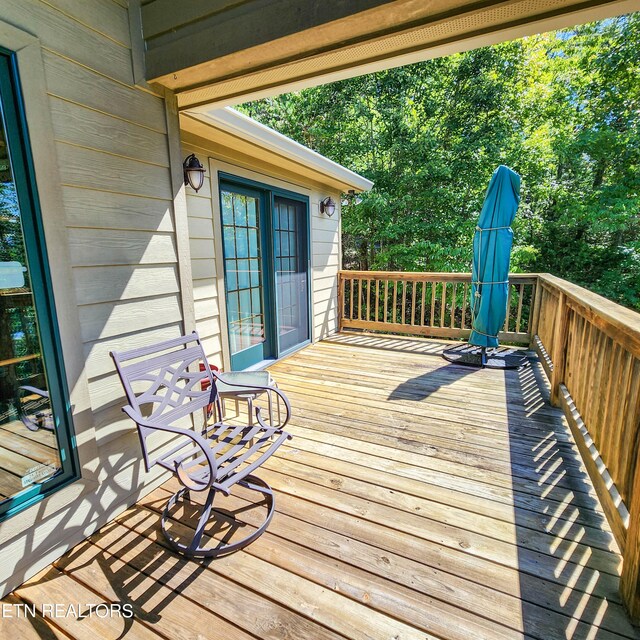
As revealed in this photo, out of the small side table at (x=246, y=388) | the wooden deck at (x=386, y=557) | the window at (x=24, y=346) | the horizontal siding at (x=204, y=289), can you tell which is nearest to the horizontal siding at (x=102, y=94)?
the window at (x=24, y=346)

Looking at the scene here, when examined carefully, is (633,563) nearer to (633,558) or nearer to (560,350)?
(633,558)

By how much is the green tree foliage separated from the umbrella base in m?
3.83

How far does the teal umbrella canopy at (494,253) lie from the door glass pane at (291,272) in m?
2.13

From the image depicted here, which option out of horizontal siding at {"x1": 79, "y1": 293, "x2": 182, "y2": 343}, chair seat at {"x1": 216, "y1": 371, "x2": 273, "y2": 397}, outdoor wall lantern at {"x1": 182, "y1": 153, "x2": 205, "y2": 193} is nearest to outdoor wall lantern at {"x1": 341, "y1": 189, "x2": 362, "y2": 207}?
outdoor wall lantern at {"x1": 182, "y1": 153, "x2": 205, "y2": 193}

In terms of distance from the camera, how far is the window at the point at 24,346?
4.59ft

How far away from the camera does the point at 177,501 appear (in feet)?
6.49

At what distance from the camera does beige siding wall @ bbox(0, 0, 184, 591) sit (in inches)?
59.4

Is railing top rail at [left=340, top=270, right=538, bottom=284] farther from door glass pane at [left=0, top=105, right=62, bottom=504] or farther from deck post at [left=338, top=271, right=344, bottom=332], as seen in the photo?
door glass pane at [left=0, top=105, right=62, bottom=504]

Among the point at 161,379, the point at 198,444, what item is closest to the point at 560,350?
the point at 198,444

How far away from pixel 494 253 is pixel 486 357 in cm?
125

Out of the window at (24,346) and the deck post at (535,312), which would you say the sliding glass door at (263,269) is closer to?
the window at (24,346)

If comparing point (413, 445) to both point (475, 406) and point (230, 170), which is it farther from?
point (230, 170)

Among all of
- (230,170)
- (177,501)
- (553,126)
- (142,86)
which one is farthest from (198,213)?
(553,126)

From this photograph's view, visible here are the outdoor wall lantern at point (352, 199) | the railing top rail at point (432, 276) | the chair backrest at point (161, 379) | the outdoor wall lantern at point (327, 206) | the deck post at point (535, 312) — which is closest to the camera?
the chair backrest at point (161, 379)
